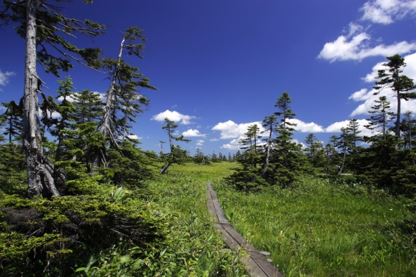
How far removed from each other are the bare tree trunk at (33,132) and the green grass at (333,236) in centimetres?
575

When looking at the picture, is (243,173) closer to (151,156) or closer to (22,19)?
(151,156)

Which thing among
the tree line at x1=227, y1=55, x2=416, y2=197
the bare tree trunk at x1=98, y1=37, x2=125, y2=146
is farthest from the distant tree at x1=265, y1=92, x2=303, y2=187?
the bare tree trunk at x1=98, y1=37, x2=125, y2=146

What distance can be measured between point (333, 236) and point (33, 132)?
9588 millimetres

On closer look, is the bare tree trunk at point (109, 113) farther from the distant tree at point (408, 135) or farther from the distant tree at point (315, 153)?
the distant tree at point (315, 153)

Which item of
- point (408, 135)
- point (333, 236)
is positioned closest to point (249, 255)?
point (333, 236)

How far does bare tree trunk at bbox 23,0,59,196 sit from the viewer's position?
683cm

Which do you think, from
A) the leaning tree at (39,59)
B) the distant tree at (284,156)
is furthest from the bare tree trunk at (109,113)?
the distant tree at (284,156)

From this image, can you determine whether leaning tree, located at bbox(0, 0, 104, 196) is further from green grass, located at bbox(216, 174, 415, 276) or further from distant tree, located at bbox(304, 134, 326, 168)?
distant tree, located at bbox(304, 134, 326, 168)

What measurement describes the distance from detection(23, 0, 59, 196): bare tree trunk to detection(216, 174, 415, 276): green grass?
5745 millimetres

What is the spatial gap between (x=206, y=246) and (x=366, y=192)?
1958 centimetres

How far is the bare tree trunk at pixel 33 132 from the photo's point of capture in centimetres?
683

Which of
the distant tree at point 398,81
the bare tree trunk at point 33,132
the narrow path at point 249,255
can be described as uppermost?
the distant tree at point 398,81

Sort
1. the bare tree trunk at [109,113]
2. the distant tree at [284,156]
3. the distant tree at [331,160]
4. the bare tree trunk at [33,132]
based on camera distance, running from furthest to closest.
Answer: the distant tree at [331,160] → the distant tree at [284,156] → the bare tree trunk at [109,113] → the bare tree trunk at [33,132]

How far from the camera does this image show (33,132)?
23.7ft
